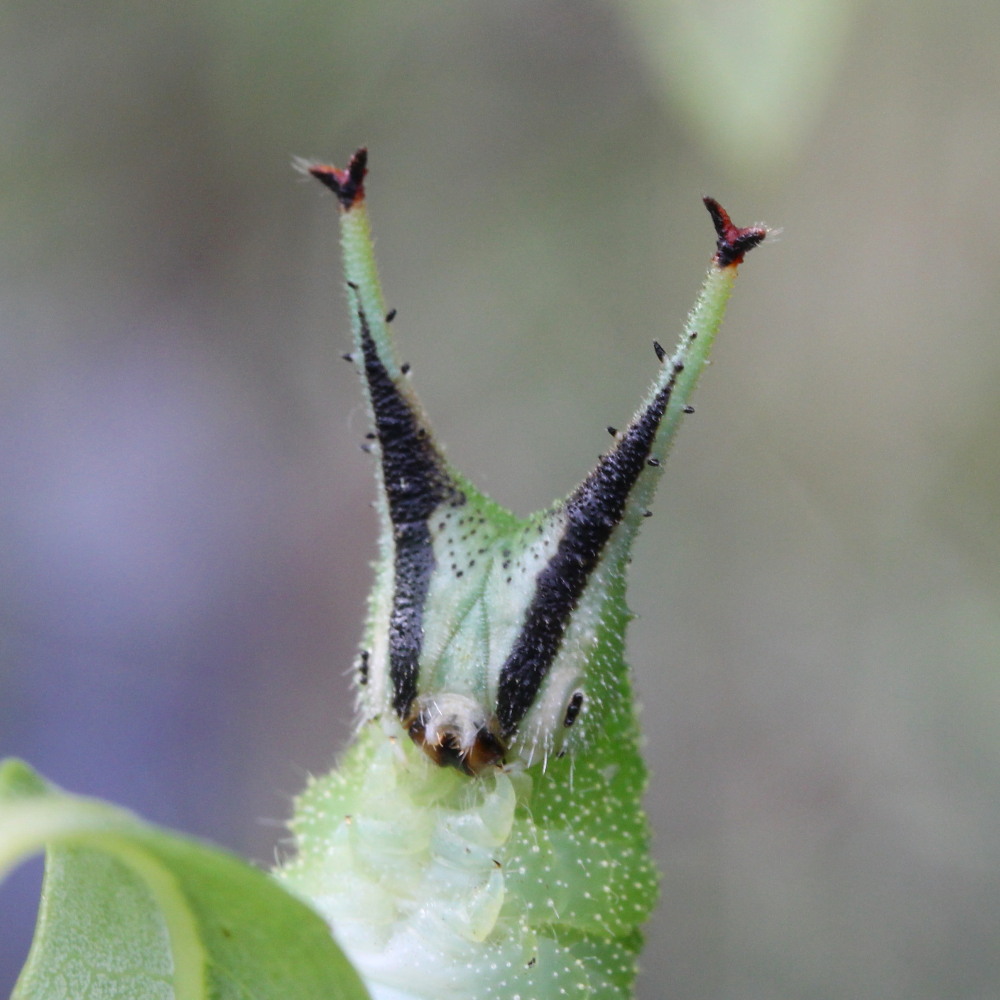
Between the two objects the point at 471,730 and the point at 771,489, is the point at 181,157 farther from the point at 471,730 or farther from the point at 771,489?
the point at 471,730

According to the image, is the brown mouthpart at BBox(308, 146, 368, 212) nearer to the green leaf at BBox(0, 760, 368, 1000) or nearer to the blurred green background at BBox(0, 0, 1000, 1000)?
the green leaf at BBox(0, 760, 368, 1000)

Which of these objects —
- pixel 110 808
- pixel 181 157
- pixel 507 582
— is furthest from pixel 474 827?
pixel 181 157

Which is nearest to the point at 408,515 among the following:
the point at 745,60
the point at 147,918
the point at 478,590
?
the point at 478,590

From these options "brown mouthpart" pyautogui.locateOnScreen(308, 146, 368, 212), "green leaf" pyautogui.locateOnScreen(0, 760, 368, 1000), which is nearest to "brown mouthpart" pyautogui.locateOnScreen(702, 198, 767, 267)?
"brown mouthpart" pyautogui.locateOnScreen(308, 146, 368, 212)

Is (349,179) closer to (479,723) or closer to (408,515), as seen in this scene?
(408,515)

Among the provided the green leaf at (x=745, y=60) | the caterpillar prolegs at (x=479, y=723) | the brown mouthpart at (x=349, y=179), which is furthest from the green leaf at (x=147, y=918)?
the green leaf at (x=745, y=60)

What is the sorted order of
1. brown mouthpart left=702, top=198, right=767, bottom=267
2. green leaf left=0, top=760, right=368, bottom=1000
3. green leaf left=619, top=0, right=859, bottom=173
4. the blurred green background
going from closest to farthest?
1. green leaf left=0, top=760, right=368, bottom=1000
2. brown mouthpart left=702, top=198, right=767, bottom=267
3. green leaf left=619, top=0, right=859, bottom=173
4. the blurred green background
